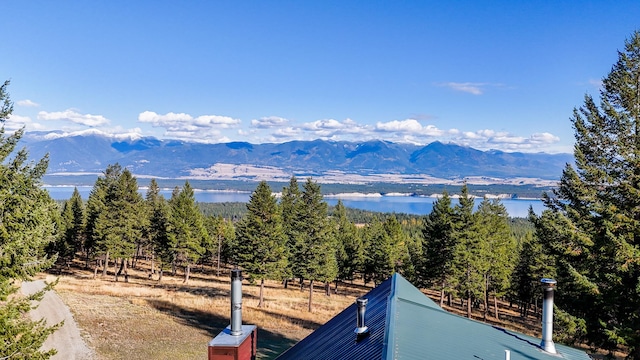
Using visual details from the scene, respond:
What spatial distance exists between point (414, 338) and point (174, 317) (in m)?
25.6

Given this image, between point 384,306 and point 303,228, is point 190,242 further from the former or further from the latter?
point 384,306

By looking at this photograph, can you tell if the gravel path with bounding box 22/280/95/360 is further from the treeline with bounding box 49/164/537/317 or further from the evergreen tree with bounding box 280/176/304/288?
the evergreen tree with bounding box 280/176/304/288

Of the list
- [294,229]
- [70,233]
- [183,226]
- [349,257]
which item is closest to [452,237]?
[294,229]

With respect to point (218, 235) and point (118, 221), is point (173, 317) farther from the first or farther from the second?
point (218, 235)

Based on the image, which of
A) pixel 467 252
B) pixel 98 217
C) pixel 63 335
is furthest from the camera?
pixel 98 217

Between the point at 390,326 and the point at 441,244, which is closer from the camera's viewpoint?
the point at 390,326

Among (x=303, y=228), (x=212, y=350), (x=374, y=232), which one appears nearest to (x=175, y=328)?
(x=303, y=228)

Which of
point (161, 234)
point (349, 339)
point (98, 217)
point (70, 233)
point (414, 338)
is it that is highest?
point (414, 338)

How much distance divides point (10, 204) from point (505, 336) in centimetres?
1416

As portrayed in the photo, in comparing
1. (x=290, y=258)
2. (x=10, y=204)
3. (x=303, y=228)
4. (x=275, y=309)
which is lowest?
(x=275, y=309)

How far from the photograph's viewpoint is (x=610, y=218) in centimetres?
1476

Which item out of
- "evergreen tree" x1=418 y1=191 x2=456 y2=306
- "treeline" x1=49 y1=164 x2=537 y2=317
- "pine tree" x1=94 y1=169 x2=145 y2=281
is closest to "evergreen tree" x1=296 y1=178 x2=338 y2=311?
"treeline" x1=49 y1=164 x2=537 y2=317

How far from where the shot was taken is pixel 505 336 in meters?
10.2

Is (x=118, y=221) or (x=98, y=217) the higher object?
(x=98, y=217)
